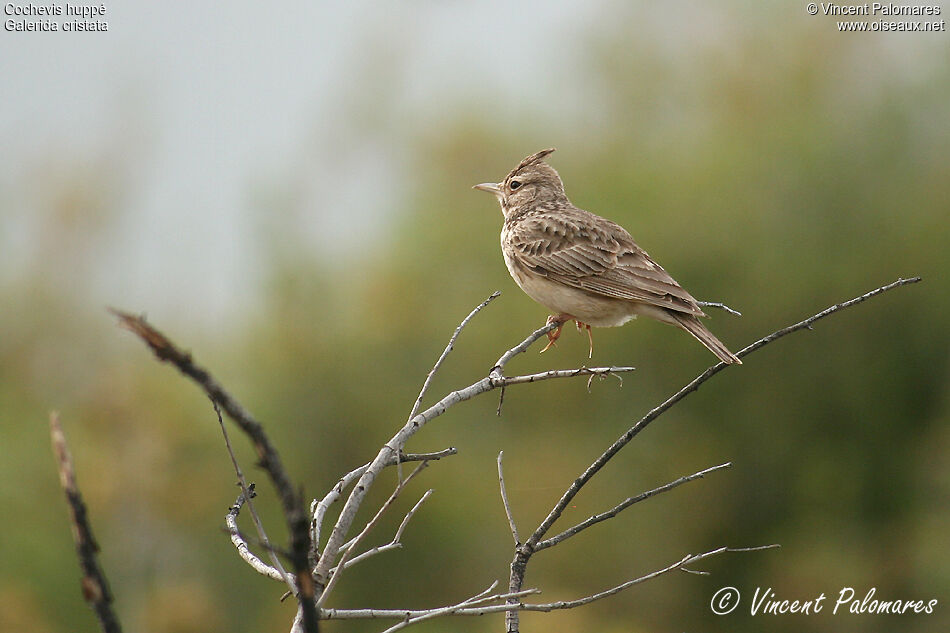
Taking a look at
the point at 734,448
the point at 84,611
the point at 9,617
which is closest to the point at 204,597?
the point at 84,611

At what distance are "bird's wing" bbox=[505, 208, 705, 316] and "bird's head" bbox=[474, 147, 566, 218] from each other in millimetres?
388

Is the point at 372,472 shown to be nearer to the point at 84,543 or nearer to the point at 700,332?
the point at 84,543

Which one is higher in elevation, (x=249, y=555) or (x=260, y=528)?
(x=260, y=528)

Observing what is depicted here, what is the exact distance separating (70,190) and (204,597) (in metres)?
7.76

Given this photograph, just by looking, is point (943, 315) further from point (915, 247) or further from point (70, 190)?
point (70, 190)

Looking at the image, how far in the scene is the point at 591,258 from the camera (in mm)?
6262

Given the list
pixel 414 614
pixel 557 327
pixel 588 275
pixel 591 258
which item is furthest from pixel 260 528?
pixel 591 258

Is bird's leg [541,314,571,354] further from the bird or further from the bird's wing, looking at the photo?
the bird's wing

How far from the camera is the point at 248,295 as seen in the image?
21.1m

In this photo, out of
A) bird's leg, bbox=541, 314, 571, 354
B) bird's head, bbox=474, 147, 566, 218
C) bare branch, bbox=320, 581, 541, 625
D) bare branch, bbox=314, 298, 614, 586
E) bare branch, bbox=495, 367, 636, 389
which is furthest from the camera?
bird's head, bbox=474, 147, 566, 218

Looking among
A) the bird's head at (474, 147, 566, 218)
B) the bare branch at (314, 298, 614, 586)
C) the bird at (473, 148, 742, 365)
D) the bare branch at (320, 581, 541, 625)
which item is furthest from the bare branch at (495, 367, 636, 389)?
the bird's head at (474, 147, 566, 218)

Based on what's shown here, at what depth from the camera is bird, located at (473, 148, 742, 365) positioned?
5.60 metres

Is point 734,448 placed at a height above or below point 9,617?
above

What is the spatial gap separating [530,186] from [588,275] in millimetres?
1816
